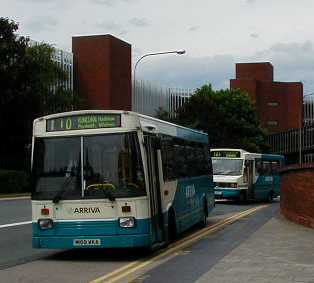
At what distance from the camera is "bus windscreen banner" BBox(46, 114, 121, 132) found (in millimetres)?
13414

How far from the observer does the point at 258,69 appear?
118 metres

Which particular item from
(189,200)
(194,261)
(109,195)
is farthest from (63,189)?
(189,200)

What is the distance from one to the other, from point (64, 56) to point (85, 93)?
14.8 feet

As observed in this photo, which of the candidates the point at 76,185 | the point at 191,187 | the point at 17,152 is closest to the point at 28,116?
the point at 17,152

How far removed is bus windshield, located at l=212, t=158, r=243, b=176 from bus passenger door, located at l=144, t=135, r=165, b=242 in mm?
21634

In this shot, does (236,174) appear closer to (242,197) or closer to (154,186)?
(242,197)

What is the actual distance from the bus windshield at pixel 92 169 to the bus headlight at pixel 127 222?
0.44 meters

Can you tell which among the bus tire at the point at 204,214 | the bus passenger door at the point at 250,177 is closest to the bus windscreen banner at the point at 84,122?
the bus tire at the point at 204,214

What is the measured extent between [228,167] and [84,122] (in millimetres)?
23135

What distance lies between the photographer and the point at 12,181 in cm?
4797

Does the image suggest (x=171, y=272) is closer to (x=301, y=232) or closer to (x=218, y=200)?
(x=301, y=232)

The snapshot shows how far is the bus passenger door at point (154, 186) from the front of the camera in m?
13.7

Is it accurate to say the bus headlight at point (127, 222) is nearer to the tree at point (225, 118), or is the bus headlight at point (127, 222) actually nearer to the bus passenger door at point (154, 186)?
the bus passenger door at point (154, 186)

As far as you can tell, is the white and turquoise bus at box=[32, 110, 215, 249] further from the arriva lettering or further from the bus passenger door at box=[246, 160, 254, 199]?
the bus passenger door at box=[246, 160, 254, 199]
